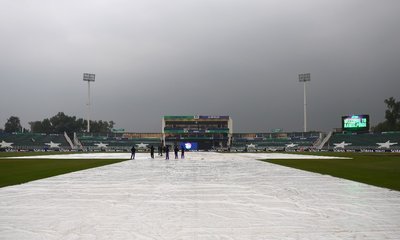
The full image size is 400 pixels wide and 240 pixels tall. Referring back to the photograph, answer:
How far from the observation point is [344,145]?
101 m

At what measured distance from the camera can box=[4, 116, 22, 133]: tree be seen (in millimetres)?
182625

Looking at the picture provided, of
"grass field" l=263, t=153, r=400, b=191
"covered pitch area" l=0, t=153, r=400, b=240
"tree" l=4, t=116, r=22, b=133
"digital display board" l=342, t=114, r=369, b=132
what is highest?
"tree" l=4, t=116, r=22, b=133

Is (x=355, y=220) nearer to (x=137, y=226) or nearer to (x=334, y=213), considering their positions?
(x=334, y=213)

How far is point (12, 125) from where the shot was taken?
183625mm

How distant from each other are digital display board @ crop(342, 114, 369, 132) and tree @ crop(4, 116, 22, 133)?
163 m

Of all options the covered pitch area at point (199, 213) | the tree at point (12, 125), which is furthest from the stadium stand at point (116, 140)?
the covered pitch area at point (199, 213)

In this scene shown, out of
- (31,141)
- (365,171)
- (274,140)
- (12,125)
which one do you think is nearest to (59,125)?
(12,125)

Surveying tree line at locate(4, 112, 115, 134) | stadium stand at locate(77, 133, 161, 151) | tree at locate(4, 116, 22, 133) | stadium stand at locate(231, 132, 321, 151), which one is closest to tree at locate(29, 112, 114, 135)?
tree line at locate(4, 112, 115, 134)

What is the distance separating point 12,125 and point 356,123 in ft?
554

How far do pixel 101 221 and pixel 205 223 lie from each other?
8.02 feet

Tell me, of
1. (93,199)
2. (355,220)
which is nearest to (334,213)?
(355,220)

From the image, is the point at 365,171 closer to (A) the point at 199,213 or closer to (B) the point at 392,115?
(A) the point at 199,213

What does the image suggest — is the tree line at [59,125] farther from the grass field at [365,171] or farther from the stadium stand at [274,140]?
A: the grass field at [365,171]

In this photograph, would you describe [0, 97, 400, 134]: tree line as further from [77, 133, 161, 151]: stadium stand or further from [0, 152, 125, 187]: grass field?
[0, 152, 125, 187]: grass field
